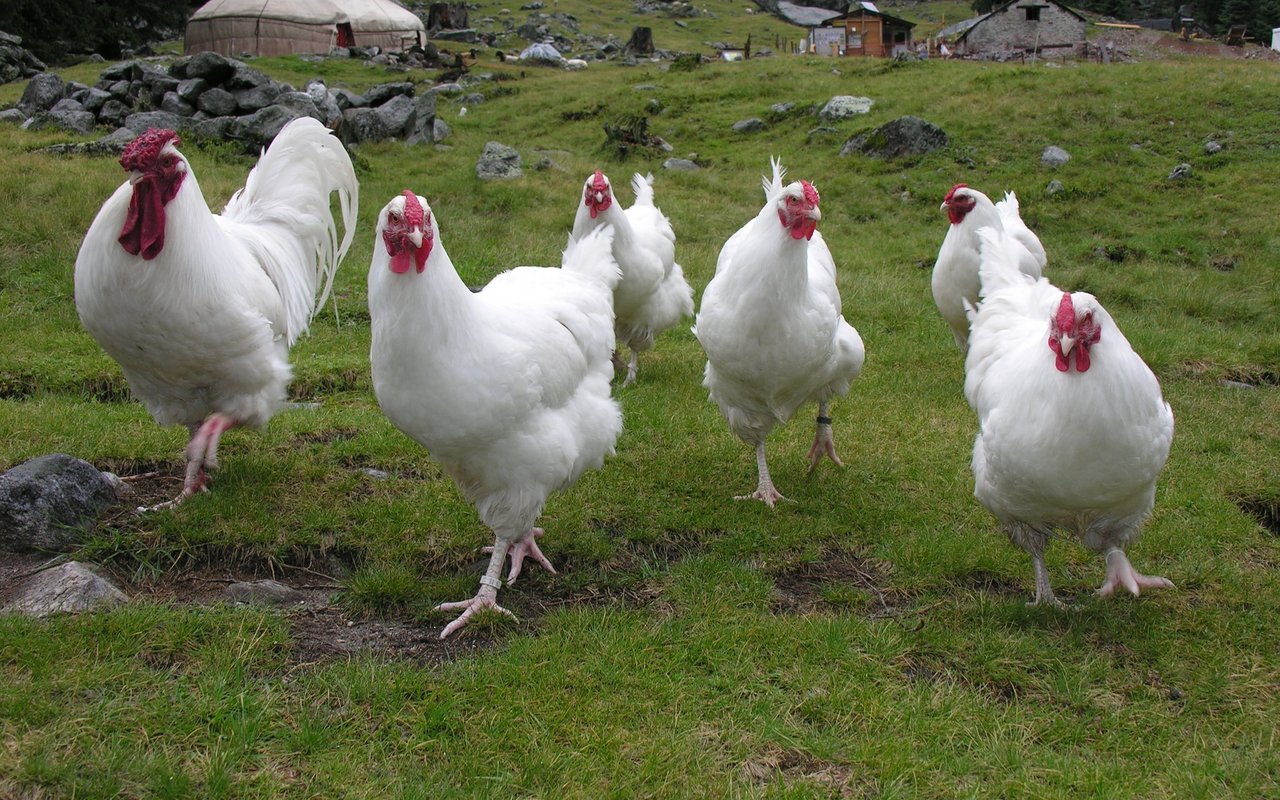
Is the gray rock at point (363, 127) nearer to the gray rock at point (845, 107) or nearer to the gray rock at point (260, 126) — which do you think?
the gray rock at point (260, 126)

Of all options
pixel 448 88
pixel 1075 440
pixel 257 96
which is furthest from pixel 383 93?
pixel 1075 440

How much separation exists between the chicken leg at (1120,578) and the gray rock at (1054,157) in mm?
11147

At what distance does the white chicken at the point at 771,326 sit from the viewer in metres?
5.15

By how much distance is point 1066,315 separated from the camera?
3.77m

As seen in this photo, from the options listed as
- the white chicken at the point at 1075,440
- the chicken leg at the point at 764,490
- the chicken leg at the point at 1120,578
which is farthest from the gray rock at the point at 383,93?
the chicken leg at the point at 1120,578

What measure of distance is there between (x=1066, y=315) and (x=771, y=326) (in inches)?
70.1

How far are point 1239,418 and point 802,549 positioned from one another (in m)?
4.16

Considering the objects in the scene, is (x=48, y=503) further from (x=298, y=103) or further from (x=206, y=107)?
(x=206, y=107)

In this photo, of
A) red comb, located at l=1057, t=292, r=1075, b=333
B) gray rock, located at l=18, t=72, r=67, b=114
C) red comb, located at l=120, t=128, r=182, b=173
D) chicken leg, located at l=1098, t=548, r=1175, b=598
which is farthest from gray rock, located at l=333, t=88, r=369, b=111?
chicken leg, located at l=1098, t=548, r=1175, b=598

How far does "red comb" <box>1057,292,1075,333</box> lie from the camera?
3732 mm

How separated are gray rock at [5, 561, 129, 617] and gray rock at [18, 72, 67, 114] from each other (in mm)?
14720

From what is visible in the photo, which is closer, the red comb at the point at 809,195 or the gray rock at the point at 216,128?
the red comb at the point at 809,195

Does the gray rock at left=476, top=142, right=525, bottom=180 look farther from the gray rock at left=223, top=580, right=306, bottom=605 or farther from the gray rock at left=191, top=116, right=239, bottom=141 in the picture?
the gray rock at left=223, top=580, right=306, bottom=605

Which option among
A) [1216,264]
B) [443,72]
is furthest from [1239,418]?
[443,72]
